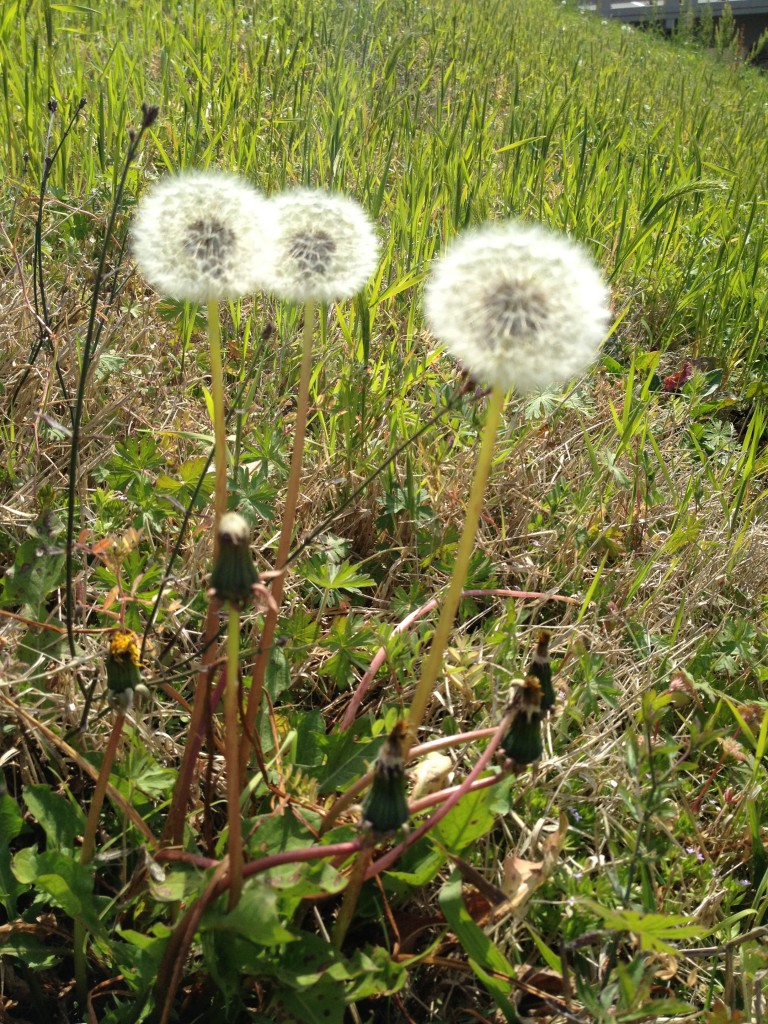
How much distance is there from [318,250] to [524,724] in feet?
2.26

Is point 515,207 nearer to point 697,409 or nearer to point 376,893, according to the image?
point 697,409

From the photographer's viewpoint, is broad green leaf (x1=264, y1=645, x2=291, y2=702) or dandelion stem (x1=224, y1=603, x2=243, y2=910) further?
broad green leaf (x1=264, y1=645, x2=291, y2=702)

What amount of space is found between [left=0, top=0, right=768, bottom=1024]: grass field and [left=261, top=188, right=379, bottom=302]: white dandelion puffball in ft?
0.82

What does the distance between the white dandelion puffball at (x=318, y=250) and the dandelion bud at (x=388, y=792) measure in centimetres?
59

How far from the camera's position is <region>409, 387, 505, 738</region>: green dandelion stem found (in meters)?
0.94

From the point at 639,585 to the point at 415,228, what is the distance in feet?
4.44

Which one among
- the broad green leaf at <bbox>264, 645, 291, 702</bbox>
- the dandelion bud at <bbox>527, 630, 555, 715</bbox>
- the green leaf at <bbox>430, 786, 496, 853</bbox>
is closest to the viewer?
the dandelion bud at <bbox>527, 630, 555, 715</bbox>

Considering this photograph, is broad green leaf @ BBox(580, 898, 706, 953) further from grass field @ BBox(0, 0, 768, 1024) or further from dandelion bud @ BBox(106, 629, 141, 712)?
dandelion bud @ BBox(106, 629, 141, 712)

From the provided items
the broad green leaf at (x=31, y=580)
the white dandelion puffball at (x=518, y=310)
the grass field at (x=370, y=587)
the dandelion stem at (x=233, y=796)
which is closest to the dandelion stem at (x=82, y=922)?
the grass field at (x=370, y=587)

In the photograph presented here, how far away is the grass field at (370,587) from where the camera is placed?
1.23m

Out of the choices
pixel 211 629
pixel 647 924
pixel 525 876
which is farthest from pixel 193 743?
pixel 647 924

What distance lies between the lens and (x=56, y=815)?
1.27 meters

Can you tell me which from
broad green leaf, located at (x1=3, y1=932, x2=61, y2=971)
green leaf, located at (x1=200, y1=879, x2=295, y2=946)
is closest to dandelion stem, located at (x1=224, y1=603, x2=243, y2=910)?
green leaf, located at (x1=200, y1=879, x2=295, y2=946)

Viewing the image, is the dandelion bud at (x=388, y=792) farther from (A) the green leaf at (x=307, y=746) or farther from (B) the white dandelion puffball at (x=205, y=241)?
(B) the white dandelion puffball at (x=205, y=241)
